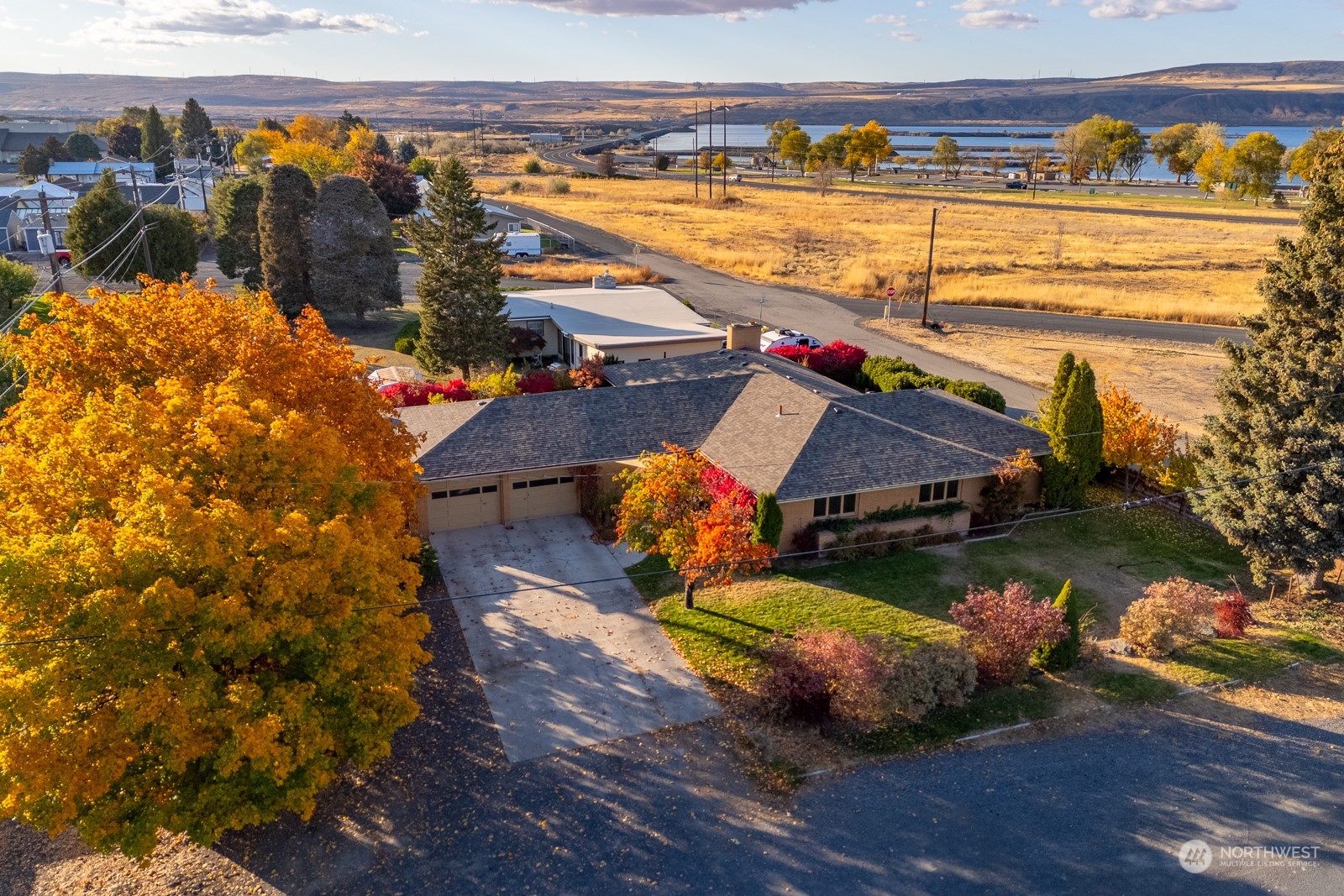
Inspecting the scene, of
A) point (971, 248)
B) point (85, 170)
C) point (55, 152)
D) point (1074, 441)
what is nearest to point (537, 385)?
point (1074, 441)

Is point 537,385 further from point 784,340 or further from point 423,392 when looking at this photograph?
point 784,340

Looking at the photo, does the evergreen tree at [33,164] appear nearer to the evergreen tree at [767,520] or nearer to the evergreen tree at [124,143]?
the evergreen tree at [124,143]

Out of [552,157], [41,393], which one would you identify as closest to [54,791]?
[41,393]

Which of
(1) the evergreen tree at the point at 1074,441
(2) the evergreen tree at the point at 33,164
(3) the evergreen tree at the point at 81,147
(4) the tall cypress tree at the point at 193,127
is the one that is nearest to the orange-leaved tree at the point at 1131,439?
(1) the evergreen tree at the point at 1074,441

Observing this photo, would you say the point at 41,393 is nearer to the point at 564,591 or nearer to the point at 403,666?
the point at 403,666

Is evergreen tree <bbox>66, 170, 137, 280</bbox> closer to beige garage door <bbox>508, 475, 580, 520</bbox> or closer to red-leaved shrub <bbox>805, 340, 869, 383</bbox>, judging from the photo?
beige garage door <bbox>508, 475, 580, 520</bbox>

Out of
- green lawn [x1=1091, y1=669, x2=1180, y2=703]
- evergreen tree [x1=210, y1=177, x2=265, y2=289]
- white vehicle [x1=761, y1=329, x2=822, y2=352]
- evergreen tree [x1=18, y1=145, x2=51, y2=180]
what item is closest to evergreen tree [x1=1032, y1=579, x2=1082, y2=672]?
green lawn [x1=1091, y1=669, x2=1180, y2=703]
